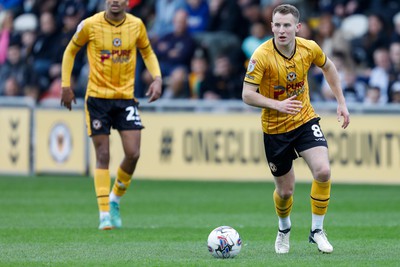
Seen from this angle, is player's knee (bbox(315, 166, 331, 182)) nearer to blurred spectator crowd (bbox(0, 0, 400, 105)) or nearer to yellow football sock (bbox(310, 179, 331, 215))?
yellow football sock (bbox(310, 179, 331, 215))

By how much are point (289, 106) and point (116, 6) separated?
11.6 feet

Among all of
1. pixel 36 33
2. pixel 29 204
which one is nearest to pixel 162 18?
pixel 36 33

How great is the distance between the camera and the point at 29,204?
15117 mm

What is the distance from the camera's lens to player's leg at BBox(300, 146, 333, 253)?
9266mm

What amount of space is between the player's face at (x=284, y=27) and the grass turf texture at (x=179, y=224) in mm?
1890

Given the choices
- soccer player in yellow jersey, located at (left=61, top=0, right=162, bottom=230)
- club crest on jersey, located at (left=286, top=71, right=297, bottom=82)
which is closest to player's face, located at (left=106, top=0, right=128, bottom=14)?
soccer player in yellow jersey, located at (left=61, top=0, right=162, bottom=230)

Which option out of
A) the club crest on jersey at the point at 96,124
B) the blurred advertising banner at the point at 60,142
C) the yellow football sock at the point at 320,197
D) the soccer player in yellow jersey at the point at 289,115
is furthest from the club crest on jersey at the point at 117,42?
the blurred advertising banner at the point at 60,142

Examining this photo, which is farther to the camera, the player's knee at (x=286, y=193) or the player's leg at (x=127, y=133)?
the player's leg at (x=127, y=133)

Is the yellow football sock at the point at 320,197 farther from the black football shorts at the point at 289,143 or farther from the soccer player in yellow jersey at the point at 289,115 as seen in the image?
the black football shorts at the point at 289,143

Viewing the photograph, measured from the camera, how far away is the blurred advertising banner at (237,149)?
1819cm

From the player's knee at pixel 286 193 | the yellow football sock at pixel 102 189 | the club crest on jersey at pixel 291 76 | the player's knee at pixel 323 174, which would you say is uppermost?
the club crest on jersey at pixel 291 76

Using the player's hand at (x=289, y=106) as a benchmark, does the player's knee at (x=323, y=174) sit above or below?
below

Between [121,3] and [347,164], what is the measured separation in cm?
755

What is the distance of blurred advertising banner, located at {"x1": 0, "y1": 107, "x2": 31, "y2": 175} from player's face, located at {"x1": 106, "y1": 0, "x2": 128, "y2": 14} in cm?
905
